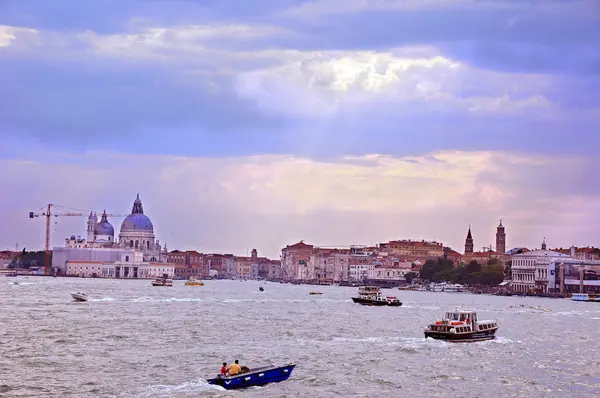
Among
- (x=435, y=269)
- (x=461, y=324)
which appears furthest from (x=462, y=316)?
(x=435, y=269)

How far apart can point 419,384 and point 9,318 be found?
27.4 m

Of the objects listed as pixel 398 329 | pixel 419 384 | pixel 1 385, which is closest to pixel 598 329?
pixel 398 329

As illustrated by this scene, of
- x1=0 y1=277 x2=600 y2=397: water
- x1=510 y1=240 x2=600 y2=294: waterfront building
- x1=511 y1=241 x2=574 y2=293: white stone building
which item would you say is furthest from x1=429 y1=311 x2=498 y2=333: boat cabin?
x1=511 y1=241 x2=574 y2=293: white stone building

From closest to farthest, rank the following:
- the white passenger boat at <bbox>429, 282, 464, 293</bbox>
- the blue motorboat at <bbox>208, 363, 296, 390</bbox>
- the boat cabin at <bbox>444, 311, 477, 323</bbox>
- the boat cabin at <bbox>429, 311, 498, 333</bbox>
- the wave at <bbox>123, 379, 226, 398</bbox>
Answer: the wave at <bbox>123, 379, 226, 398</bbox>
the blue motorboat at <bbox>208, 363, 296, 390</bbox>
the boat cabin at <bbox>429, 311, 498, 333</bbox>
the boat cabin at <bbox>444, 311, 477, 323</bbox>
the white passenger boat at <bbox>429, 282, 464, 293</bbox>

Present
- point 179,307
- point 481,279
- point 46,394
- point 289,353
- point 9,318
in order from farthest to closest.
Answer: point 481,279 → point 179,307 → point 9,318 → point 289,353 → point 46,394

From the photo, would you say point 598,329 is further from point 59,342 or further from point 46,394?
point 46,394

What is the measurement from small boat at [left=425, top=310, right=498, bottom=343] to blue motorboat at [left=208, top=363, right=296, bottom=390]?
15.7m

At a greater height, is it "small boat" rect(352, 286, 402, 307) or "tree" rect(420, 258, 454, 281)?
"tree" rect(420, 258, 454, 281)

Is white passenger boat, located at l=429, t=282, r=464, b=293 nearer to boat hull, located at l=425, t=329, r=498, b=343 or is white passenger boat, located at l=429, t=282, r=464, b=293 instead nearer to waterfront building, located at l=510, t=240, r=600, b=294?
waterfront building, located at l=510, t=240, r=600, b=294

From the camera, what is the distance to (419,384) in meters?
30.1

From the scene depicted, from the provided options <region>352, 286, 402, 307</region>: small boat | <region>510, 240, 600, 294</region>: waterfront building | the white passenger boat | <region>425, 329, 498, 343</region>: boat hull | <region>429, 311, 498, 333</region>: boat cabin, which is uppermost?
<region>510, 240, 600, 294</region>: waterfront building

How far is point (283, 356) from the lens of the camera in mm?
36219

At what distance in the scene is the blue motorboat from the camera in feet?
91.2

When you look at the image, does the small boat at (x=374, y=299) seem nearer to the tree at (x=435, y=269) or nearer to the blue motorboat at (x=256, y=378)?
the blue motorboat at (x=256, y=378)
